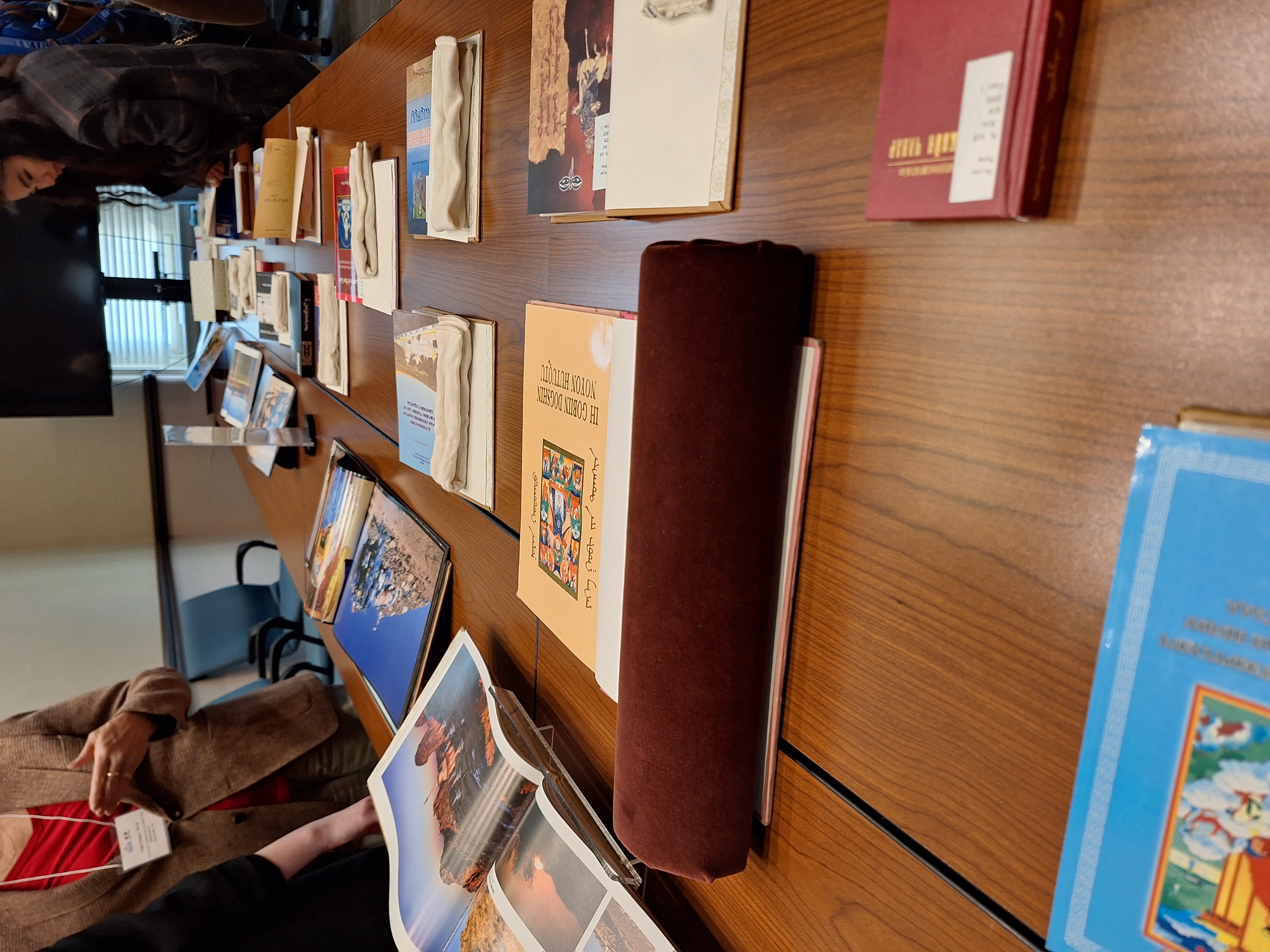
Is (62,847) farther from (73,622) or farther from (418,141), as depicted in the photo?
(73,622)

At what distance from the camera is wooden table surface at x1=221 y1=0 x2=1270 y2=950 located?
0.32 meters

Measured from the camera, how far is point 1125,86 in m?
0.34

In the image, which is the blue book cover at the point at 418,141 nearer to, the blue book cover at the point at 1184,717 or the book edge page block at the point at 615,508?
the book edge page block at the point at 615,508

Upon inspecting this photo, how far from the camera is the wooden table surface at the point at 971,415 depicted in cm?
32

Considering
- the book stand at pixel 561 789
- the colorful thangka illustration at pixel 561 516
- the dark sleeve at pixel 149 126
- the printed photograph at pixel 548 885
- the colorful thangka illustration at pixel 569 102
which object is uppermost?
the dark sleeve at pixel 149 126

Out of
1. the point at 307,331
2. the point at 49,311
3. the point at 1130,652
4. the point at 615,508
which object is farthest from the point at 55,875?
the point at 49,311

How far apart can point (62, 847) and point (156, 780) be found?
0.76ft

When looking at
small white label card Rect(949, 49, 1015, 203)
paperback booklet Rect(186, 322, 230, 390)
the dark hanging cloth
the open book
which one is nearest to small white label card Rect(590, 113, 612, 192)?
small white label card Rect(949, 49, 1015, 203)

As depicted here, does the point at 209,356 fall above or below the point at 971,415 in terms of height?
below

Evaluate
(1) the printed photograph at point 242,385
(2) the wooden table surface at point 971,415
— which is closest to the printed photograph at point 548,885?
(2) the wooden table surface at point 971,415

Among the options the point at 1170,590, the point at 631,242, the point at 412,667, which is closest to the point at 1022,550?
the point at 1170,590

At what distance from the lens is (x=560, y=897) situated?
727 mm

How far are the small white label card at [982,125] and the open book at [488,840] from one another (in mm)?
570

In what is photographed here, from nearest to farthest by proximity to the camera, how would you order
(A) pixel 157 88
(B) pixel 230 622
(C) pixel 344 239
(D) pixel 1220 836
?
(D) pixel 1220 836
(C) pixel 344 239
(A) pixel 157 88
(B) pixel 230 622
